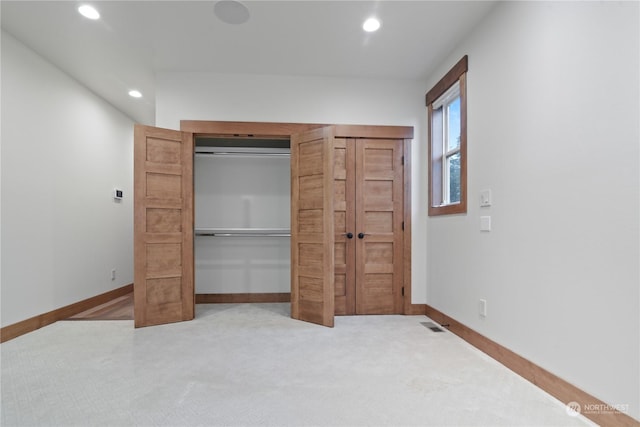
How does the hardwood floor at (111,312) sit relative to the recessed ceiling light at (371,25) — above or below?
below

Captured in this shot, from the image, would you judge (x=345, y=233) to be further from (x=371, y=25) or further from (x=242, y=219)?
(x=371, y=25)

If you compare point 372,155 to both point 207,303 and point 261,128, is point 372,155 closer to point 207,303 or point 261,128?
point 261,128

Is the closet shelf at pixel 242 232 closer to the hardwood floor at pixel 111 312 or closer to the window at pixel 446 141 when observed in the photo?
the hardwood floor at pixel 111 312

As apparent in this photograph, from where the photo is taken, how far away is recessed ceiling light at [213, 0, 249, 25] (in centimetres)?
237

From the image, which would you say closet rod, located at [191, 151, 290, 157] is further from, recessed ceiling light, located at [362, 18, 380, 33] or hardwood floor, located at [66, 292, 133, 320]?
hardwood floor, located at [66, 292, 133, 320]

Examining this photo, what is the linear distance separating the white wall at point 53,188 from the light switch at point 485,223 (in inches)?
159

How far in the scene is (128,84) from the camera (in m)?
3.75

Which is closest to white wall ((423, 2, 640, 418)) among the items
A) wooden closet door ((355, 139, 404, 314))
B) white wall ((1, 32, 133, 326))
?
wooden closet door ((355, 139, 404, 314))

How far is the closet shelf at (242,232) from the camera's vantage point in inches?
154

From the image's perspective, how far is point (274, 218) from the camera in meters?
4.24

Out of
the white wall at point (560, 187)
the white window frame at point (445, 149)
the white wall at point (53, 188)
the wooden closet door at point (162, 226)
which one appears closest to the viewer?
the white wall at point (560, 187)

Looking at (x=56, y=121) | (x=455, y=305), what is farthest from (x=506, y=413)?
(x=56, y=121)

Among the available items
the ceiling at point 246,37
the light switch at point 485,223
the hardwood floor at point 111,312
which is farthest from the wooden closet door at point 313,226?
the hardwood floor at point 111,312

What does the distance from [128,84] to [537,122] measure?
13.8ft
